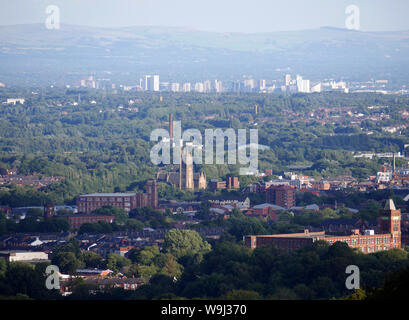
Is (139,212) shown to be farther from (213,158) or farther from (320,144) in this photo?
(320,144)

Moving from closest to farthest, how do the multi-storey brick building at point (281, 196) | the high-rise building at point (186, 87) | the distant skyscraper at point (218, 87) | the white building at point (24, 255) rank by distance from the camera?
1. the white building at point (24, 255)
2. the multi-storey brick building at point (281, 196)
3. the high-rise building at point (186, 87)
4. the distant skyscraper at point (218, 87)

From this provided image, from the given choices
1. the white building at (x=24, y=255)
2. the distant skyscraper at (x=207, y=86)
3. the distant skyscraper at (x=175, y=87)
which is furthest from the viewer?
the distant skyscraper at (x=175, y=87)

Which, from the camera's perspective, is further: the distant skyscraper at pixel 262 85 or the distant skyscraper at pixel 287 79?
the distant skyscraper at pixel 262 85

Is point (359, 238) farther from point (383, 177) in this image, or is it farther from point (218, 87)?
point (218, 87)

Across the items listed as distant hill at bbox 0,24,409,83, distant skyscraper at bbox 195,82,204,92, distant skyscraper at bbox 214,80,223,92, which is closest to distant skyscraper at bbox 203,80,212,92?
distant skyscraper at bbox 195,82,204,92

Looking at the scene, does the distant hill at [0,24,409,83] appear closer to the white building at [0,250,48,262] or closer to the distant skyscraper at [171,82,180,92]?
the distant skyscraper at [171,82,180,92]

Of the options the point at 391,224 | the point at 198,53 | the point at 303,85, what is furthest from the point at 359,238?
the point at 198,53

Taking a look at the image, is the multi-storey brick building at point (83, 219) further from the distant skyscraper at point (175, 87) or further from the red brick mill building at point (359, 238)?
the distant skyscraper at point (175, 87)
